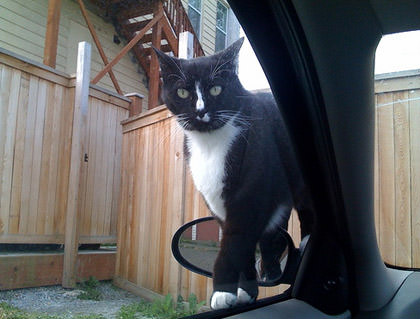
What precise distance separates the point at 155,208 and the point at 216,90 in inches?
18.0

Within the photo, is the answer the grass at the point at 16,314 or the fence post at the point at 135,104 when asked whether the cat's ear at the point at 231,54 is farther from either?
the grass at the point at 16,314

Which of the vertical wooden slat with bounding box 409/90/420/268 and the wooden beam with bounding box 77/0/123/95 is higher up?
the wooden beam with bounding box 77/0/123/95

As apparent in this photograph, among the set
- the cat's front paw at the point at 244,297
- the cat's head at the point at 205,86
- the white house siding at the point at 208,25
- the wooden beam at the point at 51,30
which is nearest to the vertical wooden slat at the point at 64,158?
the wooden beam at the point at 51,30

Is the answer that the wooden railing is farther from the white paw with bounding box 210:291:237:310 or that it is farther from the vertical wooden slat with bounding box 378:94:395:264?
the white paw with bounding box 210:291:237:310

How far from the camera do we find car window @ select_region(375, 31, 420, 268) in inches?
54.3

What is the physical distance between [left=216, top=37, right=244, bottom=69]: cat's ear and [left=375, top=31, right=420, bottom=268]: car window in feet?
1.49

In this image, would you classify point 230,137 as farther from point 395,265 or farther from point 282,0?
point 395,265

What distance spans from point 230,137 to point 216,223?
0.29 meters

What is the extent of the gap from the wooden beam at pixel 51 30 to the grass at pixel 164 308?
2.26 feet

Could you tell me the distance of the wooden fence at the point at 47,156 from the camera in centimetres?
103

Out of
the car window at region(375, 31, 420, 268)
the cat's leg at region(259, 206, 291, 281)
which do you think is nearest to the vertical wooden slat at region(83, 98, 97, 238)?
the cat's leg at region(259, 206, 291, 281)

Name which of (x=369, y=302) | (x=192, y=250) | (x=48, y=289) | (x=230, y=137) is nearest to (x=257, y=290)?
(x=192, y=250)

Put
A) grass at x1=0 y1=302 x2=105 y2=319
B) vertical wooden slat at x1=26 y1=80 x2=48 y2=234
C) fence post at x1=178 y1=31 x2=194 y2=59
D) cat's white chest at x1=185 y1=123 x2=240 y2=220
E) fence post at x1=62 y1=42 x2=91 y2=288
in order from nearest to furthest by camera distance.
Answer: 1. grass at x1=0 y1=302 x2=105 y2=319
2. vertical wooden slat at x1=26 y1=80 x2=48 y2=234
3. fence post at x1=62 y1=42 x2=91 y2=288
4. fence post at x1=178 y1=31 x2=194 y2=59
5. cat's white chest at x1=185 y1=123 x2=240 y2=220

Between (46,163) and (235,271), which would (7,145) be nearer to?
(46,163)
